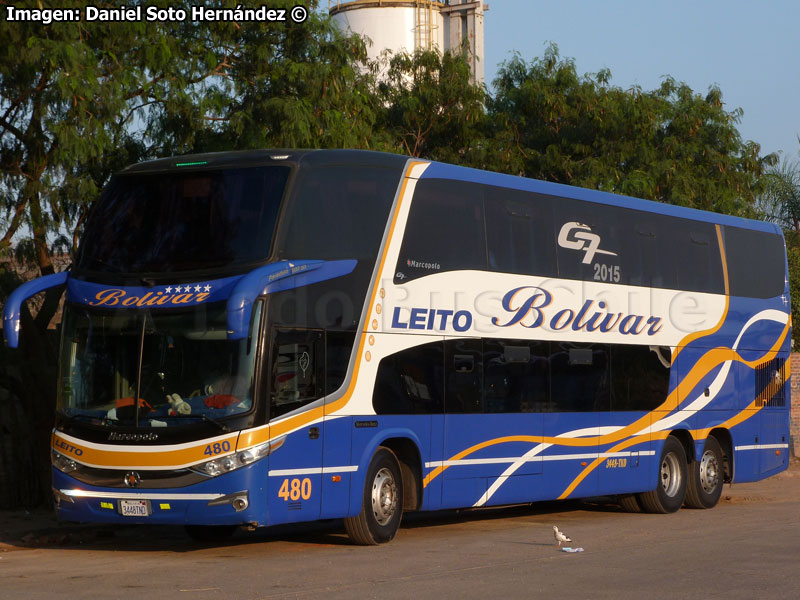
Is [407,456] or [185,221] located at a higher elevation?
[185,221]

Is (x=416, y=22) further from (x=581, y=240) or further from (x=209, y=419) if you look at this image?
(x=209, y=419)

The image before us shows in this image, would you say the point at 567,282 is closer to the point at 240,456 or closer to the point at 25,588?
the point at 240,456

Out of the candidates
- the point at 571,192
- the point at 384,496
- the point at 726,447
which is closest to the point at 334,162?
the point at 384,496

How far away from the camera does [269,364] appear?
12398mm

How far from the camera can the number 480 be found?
493 inches

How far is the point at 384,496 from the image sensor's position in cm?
1390

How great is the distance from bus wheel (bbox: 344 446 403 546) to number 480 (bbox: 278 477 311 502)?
0.87m

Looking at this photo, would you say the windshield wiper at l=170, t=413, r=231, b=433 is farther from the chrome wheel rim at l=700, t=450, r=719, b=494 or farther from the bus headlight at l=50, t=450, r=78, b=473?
the chrome wheel rim at l=700, t=450, r=719, b=494

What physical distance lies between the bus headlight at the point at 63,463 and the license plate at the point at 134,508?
0.72 metres

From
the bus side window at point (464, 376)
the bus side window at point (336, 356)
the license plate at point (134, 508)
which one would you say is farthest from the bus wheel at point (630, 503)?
the license plate at point (134, 508)

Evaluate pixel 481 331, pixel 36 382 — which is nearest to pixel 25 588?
pixel 481 331

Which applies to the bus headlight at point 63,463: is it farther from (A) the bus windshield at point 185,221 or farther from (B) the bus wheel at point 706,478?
(B) the bus wheel at point 706,478

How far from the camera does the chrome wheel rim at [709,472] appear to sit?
19156 millimetres

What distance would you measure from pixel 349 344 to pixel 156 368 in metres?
2.10
